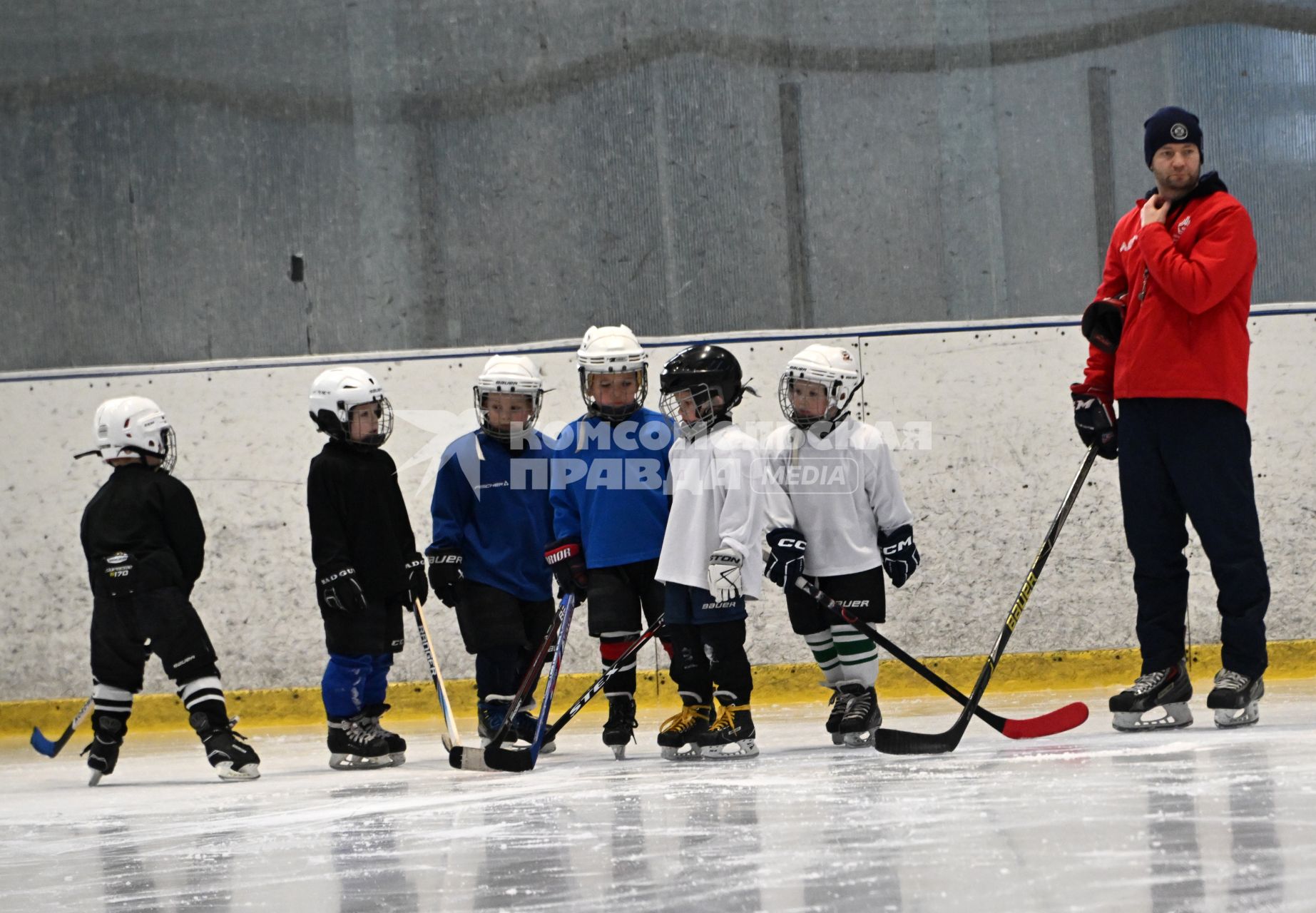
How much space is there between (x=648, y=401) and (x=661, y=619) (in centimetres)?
185

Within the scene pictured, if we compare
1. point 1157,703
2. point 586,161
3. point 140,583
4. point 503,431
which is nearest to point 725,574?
point 503,431

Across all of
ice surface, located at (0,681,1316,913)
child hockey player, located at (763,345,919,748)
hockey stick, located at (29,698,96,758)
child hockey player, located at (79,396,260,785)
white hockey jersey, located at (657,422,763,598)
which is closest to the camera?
ice surface, located at (0,681,1316,913)

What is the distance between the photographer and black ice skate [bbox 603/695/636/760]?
152 inches

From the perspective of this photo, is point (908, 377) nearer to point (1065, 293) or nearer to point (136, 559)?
point (1065, 293)

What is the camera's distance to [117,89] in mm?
5941

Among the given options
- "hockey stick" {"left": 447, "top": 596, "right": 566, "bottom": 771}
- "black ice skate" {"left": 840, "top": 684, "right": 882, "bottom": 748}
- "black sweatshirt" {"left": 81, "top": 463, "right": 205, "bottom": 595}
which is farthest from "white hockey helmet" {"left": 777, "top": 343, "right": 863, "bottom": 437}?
"black sweatshirt" {"left": 81, "top": 463, "right": 205, "bottom": 595}

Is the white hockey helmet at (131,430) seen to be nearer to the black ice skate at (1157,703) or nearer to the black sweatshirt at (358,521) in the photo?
the black sweatshirt at (358,521)

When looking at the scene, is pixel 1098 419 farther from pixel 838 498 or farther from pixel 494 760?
pixel 494 760

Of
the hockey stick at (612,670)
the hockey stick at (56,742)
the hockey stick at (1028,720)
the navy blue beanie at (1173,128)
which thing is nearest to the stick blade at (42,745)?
the hockey stick at (56,742)

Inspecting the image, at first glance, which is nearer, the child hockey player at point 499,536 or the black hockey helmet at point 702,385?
the black hockey helmet at point 702,385

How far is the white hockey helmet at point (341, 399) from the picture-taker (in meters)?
4.21

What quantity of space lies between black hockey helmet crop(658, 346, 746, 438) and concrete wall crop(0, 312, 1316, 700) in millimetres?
1499

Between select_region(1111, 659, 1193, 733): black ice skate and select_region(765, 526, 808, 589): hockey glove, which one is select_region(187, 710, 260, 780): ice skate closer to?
select_region(765, 526, 808, 589): hockey glove

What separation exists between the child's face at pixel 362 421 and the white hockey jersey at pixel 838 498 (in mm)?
1191
